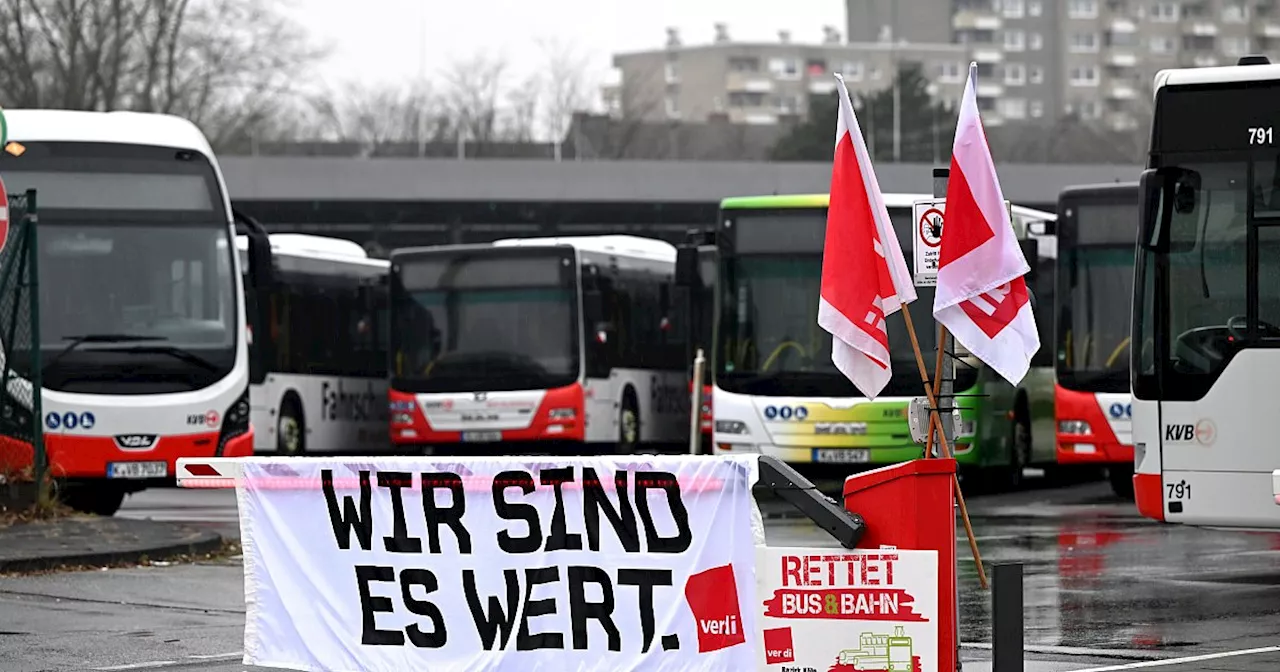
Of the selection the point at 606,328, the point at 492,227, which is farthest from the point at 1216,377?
the point at 492,227

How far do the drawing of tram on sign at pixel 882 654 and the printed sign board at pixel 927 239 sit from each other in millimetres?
1709

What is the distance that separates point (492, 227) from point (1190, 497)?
45247mm

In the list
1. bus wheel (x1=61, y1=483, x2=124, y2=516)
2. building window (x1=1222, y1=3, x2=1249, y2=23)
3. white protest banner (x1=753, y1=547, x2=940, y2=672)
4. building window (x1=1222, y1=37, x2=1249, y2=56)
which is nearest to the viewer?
white protest banner (x1=753, y1=547, x2=940, y2=672)

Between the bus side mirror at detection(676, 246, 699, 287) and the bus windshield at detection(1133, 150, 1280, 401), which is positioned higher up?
the bus windshield at detection(1133, 150, 1280, 401)

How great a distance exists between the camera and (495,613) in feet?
30.2

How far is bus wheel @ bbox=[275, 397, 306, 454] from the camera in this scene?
94.9ft

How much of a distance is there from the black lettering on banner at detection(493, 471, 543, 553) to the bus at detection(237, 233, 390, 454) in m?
18.8

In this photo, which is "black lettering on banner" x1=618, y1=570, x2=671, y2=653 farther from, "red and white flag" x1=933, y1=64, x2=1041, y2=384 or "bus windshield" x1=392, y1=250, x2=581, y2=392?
"bus windshield" x1=392, y1=250, x2=581, y2=392

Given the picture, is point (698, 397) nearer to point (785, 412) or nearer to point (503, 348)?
point (503, 348)

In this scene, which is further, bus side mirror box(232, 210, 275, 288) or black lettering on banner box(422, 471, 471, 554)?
bus side mirror box(232, 210, 275, 288)

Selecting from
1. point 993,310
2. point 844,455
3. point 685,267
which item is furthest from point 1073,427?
Result: point 993,310

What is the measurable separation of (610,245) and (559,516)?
22273 millimetres

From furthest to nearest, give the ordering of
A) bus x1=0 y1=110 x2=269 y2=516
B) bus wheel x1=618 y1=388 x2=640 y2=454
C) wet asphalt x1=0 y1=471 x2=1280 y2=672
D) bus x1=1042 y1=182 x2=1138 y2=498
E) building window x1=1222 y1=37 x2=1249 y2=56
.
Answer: building window x1=1222 y1=37 x2=1249 y2=56 < bus wheel x1=618 y1=388 x2=640 y2=454 < bus x1=1042 y1=182 x2=1138 y2=498 < bus x1=0 y1=110 x2=269 y2=516 < wet asphalt x1=0 y1=471 x2=1280 y2=672

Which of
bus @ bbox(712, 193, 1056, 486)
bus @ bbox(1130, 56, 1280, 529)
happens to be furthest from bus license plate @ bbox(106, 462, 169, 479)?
bus @ bbox(1130, 56, 1280, 529)
